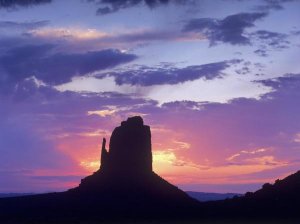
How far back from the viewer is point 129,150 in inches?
7466

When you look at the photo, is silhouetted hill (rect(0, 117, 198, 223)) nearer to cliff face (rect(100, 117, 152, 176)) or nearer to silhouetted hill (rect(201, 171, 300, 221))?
cliff face (rect(100, 117, 152, 176))

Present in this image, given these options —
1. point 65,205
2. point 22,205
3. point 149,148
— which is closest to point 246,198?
point 65,205

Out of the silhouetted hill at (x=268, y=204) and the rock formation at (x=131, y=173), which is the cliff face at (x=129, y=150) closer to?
the rock formation at (x=131, y=173)

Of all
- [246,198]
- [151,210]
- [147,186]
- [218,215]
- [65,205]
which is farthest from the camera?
[147,186]

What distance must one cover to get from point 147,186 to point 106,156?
66.1ft

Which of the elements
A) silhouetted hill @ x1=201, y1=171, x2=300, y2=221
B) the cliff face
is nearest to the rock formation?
the cliff face

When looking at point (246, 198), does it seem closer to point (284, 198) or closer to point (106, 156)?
point (284, 198)

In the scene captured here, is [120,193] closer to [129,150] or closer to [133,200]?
[133,200]

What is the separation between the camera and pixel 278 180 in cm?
13400

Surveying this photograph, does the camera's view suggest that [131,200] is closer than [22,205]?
Yes

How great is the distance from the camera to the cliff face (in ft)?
614

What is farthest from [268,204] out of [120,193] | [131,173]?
[131,173]

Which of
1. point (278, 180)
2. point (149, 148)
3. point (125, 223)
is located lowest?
point (125, 223)

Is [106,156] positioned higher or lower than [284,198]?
higher
